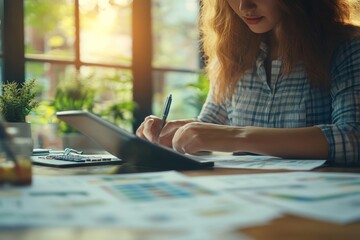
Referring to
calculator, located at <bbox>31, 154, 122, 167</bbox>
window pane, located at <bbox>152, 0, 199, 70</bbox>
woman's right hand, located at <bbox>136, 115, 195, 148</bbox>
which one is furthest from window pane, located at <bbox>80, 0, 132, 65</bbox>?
calculator, located at <bbox>31, 154, 122, 167</bbox>

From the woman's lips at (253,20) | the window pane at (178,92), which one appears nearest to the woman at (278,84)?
the woman's lips at (253,20)

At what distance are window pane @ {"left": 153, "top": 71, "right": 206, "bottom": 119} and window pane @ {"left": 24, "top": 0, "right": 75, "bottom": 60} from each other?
0.66 m

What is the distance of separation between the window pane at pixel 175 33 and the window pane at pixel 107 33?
207 mm

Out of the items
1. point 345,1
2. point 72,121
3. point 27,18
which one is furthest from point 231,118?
point 27,18

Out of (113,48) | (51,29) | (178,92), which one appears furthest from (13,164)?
(178,92)

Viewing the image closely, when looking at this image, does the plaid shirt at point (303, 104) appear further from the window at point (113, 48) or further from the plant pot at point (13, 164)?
the window at point (113, 48)

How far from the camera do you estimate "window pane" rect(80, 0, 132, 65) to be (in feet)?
10.1

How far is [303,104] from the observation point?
5.13 feet

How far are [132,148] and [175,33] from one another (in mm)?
2672

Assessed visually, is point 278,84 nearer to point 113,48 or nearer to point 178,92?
point 113,48

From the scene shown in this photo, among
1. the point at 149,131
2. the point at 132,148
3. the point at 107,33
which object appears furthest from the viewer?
the point at 107,33

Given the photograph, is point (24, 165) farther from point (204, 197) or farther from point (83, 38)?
point (83, 38)

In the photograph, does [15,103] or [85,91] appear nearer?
[15,103]

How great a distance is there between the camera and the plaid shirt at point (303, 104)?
Answer: 126 centimetres
